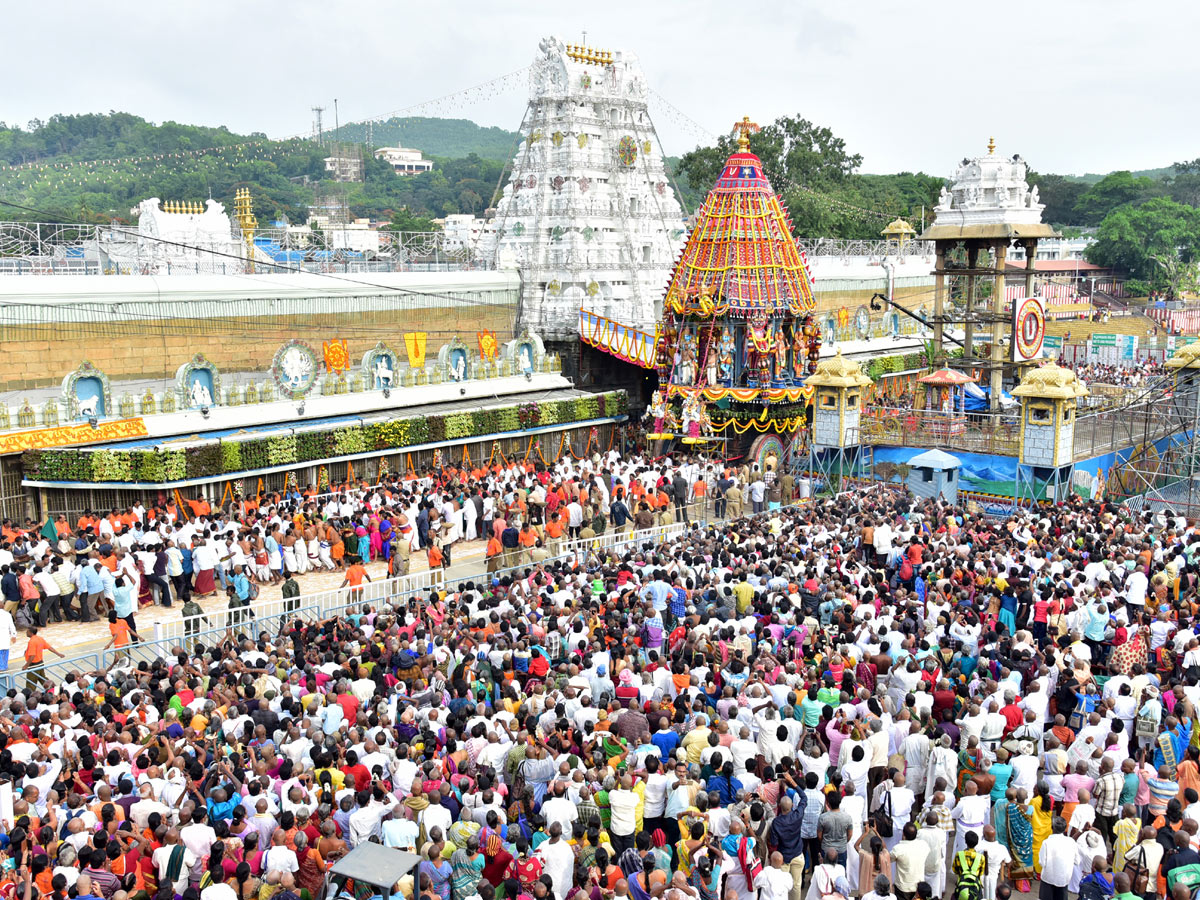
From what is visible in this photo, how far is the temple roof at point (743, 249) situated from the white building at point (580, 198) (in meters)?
5.00

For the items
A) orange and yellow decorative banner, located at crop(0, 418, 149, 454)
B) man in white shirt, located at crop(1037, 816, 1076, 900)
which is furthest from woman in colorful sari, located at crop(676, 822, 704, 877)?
orange and yellow decorative banner, located at crop(0, 418, 149, 454)

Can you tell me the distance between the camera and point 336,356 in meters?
28.8

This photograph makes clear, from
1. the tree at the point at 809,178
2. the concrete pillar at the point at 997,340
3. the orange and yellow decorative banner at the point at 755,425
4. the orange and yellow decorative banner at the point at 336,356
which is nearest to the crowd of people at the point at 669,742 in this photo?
the orange and yellow decorative banner at the point at 755,425

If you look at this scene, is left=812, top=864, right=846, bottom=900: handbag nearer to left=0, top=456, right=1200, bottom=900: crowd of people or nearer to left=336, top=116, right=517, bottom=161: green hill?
left=0, top=456, right=1200, bottom=900: crowd of people

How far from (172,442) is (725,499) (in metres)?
11.2

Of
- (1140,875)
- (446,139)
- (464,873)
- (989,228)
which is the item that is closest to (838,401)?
(989,228)

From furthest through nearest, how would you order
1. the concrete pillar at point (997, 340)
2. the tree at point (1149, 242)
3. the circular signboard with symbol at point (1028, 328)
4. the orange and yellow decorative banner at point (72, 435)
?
the tree at point (1149, 242), the concrete pillar at point (997, 340), the circular signboard with symbol at point (1028, 328), the orange and yellow decorative banner at point (72, 435)

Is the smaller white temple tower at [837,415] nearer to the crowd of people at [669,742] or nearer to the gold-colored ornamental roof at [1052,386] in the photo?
the gold-colored ornamental roof at [1052,386]

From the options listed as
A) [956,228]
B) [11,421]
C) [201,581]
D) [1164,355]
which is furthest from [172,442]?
[1164,355]

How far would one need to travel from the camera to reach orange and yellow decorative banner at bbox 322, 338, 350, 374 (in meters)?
28.6

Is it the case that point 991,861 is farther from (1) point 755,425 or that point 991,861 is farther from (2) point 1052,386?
(1) point 755,425

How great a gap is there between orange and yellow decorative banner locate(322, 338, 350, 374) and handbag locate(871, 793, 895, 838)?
2112 cm

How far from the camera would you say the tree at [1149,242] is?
80.4 metres

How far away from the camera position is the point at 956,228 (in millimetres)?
34219
